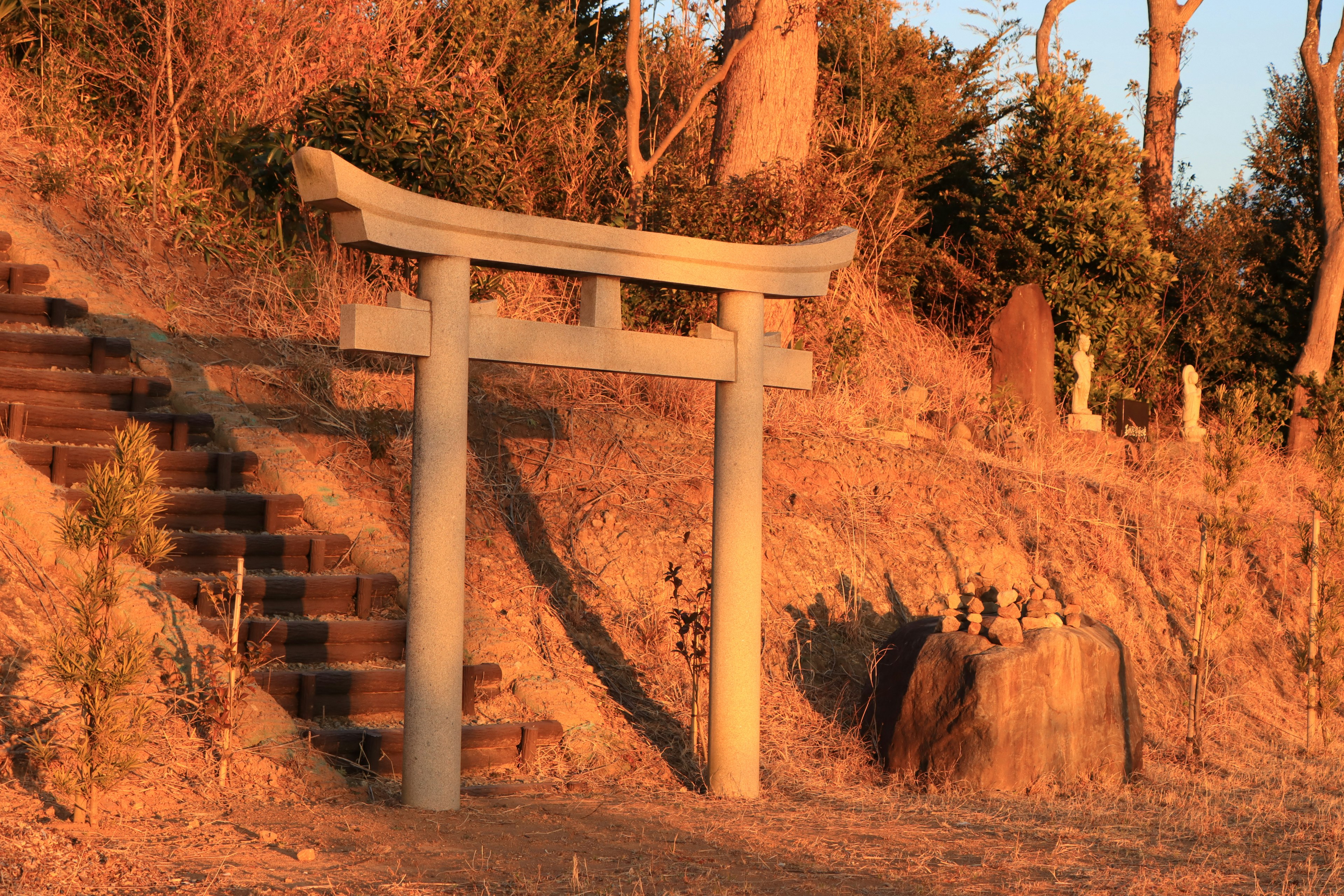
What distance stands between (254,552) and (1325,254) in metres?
14.5

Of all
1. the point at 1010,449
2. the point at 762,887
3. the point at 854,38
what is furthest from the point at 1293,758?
the point at 854,38

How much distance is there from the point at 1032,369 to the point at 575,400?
5760 millimetres

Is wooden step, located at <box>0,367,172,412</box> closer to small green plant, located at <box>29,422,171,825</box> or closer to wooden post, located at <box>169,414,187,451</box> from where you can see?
wooden post, located at <box>169,414,187,451</box>

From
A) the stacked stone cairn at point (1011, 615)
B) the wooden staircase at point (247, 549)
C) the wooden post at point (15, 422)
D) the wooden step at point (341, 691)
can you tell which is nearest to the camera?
the wooden step at point (341, 691)

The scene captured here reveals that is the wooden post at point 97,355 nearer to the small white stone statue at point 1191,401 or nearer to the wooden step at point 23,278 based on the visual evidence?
the wooden step at point 23,278

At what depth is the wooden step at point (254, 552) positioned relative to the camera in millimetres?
7324

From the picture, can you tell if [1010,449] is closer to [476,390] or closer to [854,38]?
[476,390]

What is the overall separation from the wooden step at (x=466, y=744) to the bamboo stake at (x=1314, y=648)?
A: 545cm

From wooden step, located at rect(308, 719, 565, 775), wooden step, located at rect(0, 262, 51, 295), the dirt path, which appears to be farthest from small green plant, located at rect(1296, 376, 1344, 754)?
wooden step, located at rect(0, 262, 51, 295)

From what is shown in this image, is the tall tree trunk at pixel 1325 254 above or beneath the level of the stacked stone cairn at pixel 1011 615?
above

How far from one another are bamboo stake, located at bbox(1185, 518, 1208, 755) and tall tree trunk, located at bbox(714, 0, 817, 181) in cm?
→ 579

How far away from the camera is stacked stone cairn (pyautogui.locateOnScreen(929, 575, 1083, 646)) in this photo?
7.59m

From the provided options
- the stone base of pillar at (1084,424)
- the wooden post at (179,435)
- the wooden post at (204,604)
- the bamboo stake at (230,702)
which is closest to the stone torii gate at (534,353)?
the bamboo stake at (230,702)

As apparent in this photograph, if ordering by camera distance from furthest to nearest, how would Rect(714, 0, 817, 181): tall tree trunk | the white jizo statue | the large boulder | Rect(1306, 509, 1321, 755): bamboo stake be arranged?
the white jizo statue
Rect(714, 0, 817, 181): tall tree trunk
Rect(1306, 509, 1321, 755): bamboo stake
the large boulder
